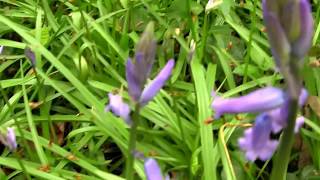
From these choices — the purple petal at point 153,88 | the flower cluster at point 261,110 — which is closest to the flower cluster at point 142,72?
the purple petal at point 153,88

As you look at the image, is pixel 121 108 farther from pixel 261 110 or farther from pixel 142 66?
pixel 261 110

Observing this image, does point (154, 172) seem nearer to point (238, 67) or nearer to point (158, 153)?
point (158, 153)

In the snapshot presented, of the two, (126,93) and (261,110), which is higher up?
(261,110)

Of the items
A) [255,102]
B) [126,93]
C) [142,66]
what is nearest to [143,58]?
[142,66]

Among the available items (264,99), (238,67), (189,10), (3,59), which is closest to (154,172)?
(264,99)

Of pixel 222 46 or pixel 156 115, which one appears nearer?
pixel 156 115

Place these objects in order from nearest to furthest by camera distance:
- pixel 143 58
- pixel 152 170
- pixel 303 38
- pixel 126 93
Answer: pixel 303 38 < pixel 143 58 < pixel 152 170 < pixel 126 93

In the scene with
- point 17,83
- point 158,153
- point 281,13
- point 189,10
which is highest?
point 281,13

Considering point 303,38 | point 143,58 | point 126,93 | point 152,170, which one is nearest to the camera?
point 303,38
